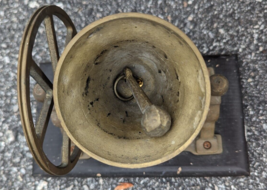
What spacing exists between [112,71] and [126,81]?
0.15 ft

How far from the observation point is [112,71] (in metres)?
0.74

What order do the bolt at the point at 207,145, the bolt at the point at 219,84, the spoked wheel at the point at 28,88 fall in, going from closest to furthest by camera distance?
the spoked wheel at the point at 28,88, the bolt at the point at 219,84, the bolt at the point at 207,145

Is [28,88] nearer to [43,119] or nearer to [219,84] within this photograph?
[43,119]

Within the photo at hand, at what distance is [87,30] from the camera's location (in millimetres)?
526

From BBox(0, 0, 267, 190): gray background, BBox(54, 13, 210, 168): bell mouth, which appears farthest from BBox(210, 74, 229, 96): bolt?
BBox(0, 0, 267, 190): gray background

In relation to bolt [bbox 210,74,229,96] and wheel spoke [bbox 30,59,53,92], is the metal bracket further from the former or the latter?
wheel spoke [bbox 30,59,53,92]

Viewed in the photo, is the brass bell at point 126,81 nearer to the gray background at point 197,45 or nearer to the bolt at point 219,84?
the bolt at point 219,84

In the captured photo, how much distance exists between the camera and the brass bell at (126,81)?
0.53 m

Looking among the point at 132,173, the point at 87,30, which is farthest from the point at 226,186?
the point at 87,30

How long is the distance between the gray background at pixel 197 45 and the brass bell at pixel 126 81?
28 centimetres

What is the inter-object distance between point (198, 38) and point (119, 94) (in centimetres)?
38

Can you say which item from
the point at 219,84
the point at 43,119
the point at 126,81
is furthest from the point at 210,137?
the point at 43,119

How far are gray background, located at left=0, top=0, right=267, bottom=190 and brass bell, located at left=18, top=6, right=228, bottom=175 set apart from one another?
0.90 feet

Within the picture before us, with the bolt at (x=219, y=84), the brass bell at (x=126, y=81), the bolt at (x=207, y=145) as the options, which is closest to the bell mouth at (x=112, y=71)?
the brass bell at (x=126, y=81)
